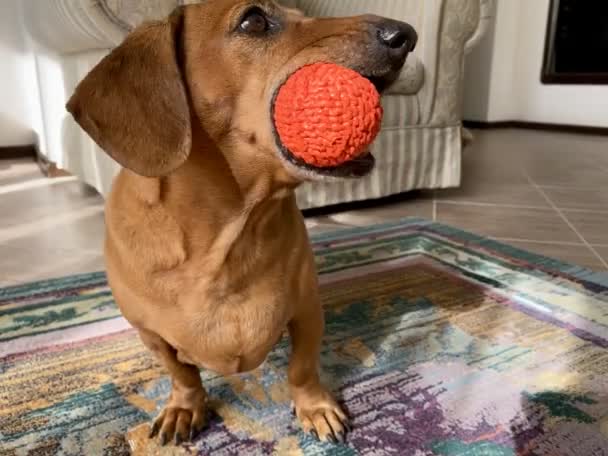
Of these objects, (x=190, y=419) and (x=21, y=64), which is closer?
(x=190, y=419)

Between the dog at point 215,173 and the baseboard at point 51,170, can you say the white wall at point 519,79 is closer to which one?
the baseboard at point 51,170

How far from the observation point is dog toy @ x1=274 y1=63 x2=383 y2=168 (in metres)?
0.64

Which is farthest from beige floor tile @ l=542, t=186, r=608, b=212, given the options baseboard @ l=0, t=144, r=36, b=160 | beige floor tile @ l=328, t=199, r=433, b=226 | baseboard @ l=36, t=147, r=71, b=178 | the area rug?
baseboard @ l=0, t=144, r=36, b=160

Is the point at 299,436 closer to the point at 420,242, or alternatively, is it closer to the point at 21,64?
the point at 420,242

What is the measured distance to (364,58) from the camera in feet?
2.29

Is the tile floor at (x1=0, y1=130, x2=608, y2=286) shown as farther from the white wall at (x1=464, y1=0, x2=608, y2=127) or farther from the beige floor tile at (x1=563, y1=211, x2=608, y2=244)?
the white wall at (x1=464, y1=0, x2=608, y2=127)

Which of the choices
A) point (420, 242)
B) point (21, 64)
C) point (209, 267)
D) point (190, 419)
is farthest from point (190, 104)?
point (21, 64)

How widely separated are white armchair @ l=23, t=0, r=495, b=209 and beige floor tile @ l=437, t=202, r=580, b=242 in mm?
214

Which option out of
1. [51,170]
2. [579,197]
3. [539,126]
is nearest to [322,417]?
[579,197]

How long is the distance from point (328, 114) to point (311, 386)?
488 millimetres

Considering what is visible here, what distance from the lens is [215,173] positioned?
0.77 metres

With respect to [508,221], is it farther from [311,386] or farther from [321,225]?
[311,386]

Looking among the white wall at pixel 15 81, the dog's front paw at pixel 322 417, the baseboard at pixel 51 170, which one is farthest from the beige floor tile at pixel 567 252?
the white wall at pixel 15 81

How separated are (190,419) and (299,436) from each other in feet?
0.59
